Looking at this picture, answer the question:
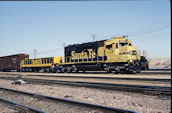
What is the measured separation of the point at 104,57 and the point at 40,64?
1368 cm

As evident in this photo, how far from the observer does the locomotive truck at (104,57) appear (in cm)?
1689

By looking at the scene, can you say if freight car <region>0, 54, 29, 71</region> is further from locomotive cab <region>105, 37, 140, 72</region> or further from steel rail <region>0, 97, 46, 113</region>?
steel rail <region>0, 97, 46, 113</region>

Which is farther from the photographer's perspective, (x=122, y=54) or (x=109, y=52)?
(x=109, y=52)

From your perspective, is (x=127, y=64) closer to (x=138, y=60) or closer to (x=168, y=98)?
(x=138, y=60)

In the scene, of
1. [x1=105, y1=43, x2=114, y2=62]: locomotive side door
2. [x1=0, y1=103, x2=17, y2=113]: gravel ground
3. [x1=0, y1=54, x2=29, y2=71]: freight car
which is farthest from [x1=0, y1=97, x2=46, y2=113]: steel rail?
[x1=0, y1=54, x2=29, y2=71]: freight car

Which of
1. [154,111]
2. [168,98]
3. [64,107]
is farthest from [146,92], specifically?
[64,107]

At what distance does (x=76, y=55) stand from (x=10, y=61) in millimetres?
19129

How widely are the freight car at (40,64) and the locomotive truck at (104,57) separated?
2.85 ft

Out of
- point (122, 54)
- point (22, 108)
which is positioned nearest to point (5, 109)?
point (22, 108)

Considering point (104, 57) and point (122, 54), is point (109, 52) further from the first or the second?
point (122, 54)

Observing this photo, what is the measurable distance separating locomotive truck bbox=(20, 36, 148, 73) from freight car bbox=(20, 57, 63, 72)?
869 millimetres

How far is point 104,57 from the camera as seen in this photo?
18422mm

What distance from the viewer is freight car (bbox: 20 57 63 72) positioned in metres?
25.0

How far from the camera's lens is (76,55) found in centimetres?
2141
